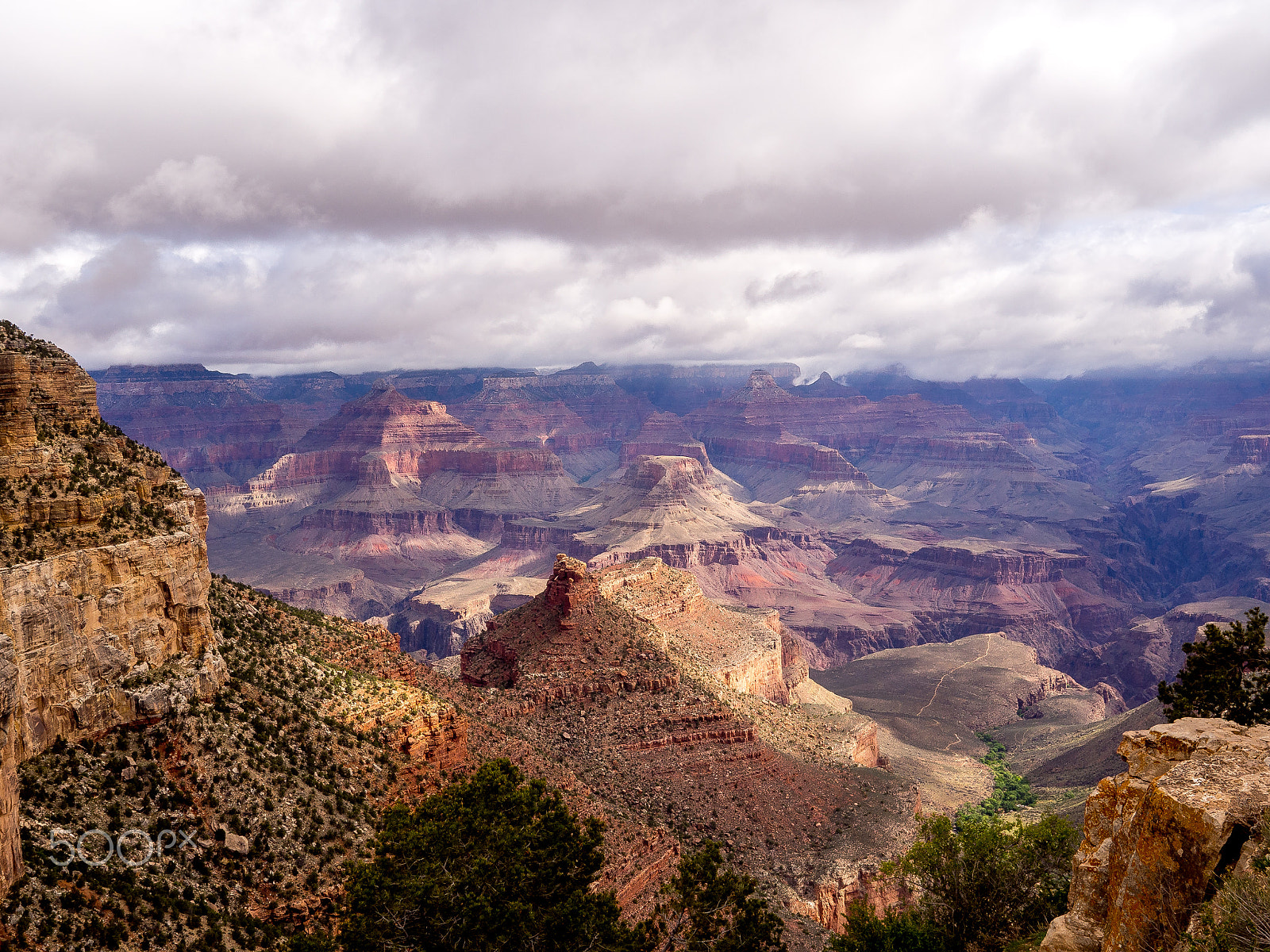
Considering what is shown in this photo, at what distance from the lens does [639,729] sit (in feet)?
218

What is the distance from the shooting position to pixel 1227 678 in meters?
39.4

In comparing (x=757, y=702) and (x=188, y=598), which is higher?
(x=188, y=598)

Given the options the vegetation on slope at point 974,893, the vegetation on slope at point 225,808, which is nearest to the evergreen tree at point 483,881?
the vegetation on slope at point 225,808

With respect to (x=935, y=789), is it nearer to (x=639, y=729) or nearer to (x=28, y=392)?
(x=639, y=729)

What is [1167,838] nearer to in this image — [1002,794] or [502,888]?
[502,888]

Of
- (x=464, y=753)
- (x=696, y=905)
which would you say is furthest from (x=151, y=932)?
(x=464, y=753)

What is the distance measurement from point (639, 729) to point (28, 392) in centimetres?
4664

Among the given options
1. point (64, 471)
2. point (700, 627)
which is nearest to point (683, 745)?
point (700, 627)

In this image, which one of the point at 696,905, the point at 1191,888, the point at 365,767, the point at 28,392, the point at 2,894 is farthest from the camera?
the point at 365,767

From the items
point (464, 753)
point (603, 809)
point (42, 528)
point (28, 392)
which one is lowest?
point (603, 809)

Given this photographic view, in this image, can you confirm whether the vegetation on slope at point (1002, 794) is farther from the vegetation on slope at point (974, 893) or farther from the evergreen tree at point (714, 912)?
the evergreen tree at point (714, 912)

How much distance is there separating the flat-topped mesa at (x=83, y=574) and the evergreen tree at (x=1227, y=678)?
1712 inches

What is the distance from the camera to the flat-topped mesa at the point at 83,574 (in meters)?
29.0

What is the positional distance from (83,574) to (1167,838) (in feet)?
116
